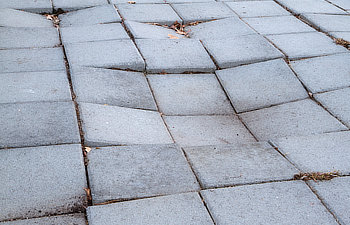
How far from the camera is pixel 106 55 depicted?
11.4ft

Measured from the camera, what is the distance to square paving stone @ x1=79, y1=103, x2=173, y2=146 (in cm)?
238

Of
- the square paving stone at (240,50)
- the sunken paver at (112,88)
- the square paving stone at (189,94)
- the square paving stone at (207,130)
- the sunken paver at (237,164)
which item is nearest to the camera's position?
the sunken paver at (237,164)

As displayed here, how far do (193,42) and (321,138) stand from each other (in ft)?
5.94

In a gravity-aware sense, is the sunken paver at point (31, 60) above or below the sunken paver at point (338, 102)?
above

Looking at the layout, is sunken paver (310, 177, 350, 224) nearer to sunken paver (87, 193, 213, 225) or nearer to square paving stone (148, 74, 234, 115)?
sunken paver (87, 193, 213, 225)

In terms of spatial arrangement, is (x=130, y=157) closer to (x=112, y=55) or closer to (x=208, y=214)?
(x=208, y=214)

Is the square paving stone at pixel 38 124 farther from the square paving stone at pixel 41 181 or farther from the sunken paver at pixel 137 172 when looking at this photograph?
the sunken paver at pixel 137 172

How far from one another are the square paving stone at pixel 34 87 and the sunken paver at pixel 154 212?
1160 millimetres

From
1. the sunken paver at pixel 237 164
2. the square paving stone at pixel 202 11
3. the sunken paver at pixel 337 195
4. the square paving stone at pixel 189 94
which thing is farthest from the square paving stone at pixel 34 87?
the square paving stone at pixel 202 11

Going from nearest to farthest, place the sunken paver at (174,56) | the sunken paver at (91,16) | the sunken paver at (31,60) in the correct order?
the sunken paver at (31,60), the sunken paver at (174,56), the sunken paver at (91,16)

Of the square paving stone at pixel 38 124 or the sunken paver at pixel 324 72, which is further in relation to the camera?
the sunken paver at pixel 324 72

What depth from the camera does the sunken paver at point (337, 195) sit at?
1932 millimetres

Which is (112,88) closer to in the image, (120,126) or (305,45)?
(120,126)

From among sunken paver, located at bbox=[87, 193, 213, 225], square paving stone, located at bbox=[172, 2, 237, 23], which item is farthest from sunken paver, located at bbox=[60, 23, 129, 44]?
sunken paver, located at bbox=[87, 193, 213, 225]
